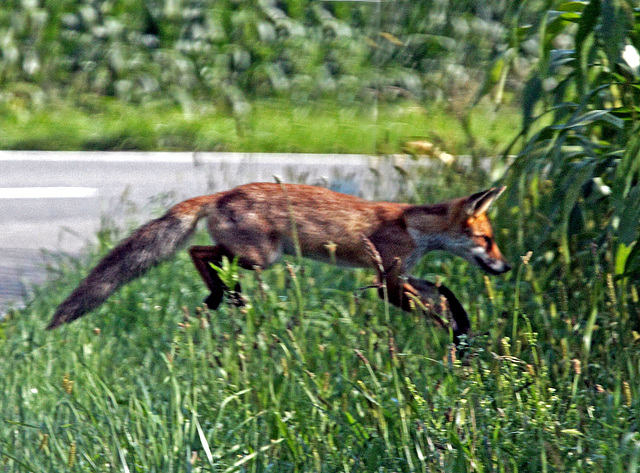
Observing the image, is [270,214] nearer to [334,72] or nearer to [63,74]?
[334,72]

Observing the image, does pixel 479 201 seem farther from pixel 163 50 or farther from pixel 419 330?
pixel 163 50

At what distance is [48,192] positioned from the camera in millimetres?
7227

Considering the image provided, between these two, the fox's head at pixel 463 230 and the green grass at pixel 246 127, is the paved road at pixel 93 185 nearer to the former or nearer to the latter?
the green grass at pixel 246 127

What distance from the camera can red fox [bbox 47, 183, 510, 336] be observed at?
3.25 m

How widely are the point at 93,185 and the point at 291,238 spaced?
4597 mm

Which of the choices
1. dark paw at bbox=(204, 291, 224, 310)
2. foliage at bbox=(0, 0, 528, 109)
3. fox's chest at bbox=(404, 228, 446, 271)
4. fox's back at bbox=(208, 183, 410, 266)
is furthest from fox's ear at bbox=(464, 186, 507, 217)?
foliage at bbox=(0, 0, 528, 109)

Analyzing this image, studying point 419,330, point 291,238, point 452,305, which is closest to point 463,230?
point 452,305

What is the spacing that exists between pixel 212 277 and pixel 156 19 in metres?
6.06

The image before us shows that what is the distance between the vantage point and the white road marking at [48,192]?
7093mm

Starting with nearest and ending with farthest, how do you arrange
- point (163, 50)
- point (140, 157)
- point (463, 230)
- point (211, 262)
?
1. point (463, 230)
2. point (211, 262)
3. point (140, 157)
4. point (163, 50)

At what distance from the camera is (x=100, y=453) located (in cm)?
253

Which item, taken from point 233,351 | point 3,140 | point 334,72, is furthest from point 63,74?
point 233,351

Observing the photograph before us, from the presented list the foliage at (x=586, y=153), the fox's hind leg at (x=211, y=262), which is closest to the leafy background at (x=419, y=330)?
the foliage at (x=586, y=153)

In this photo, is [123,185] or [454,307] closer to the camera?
[454,307]
